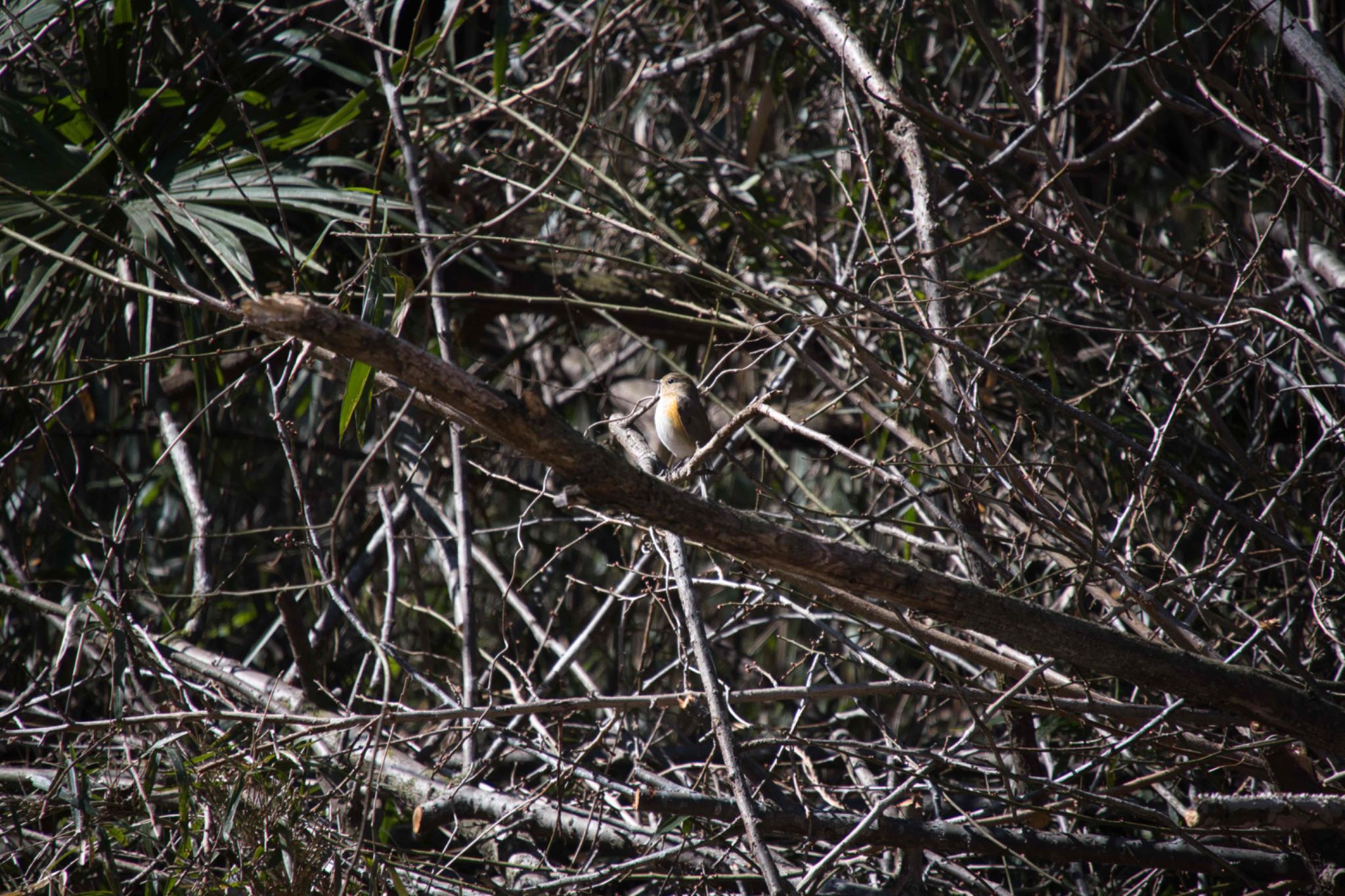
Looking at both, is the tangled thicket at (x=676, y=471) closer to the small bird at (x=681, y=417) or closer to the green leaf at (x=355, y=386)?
the green leaf at (x=355, y=386)

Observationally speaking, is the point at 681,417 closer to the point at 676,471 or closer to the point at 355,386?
the point at 676,471

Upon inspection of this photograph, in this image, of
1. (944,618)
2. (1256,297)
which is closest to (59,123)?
(944,618)

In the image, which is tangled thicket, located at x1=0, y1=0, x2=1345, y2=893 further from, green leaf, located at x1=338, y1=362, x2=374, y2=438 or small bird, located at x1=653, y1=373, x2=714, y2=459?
small bird, located at x1=653, y1=373, x2=714, y2=459

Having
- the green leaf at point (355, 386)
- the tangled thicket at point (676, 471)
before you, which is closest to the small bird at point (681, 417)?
the tangled thicket at point (676, 471)

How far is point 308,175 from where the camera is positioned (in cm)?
349

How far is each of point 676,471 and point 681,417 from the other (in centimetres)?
152

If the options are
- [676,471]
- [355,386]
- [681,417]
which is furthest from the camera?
[681,417]

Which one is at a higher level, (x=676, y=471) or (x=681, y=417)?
(x=676, y=471)

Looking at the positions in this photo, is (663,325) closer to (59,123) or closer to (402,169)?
(402,169)

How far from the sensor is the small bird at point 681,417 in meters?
4.09

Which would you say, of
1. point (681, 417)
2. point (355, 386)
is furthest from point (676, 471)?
point (681, 417)

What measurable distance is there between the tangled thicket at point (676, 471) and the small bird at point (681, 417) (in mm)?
190

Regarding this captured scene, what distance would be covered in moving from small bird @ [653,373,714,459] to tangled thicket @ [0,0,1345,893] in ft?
0.62

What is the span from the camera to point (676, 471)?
266 centimetres
